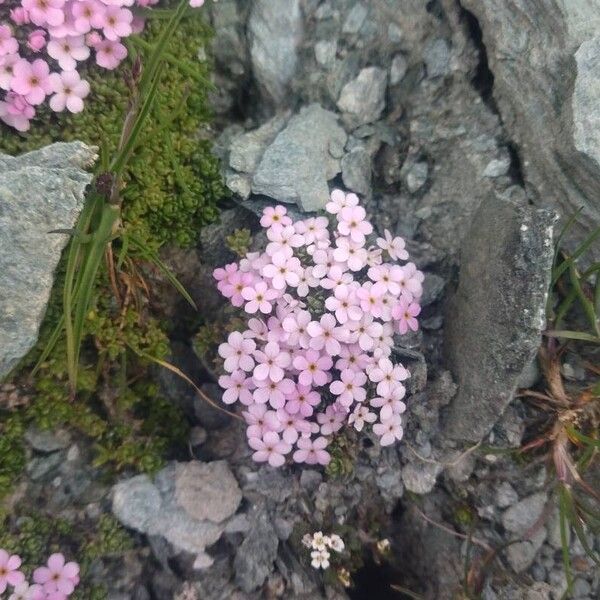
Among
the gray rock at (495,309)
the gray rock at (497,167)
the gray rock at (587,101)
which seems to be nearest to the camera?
the gray rock at (495,309)

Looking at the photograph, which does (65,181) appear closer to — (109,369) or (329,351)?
(109,369)

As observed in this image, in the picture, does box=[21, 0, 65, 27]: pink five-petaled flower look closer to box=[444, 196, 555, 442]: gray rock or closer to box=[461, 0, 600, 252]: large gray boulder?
box=[461, 0, 600, 252]: large gray boulder

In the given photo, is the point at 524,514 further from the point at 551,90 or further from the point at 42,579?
the point at 42,579

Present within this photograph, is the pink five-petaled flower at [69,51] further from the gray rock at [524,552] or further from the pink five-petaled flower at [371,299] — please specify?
the gray rock at [524,552]

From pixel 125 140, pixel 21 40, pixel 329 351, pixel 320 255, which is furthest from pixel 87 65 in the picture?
pixel 329 351

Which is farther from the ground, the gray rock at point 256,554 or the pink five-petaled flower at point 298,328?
the pink five-petaled flower at point 298,328

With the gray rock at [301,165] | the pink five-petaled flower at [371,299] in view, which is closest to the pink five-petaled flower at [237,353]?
the pink five-petaled flower at [371,299]

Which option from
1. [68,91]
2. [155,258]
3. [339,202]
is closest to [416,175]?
[339,202]

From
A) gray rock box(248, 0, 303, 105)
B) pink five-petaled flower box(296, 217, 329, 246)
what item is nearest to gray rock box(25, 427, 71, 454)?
pink five-petaled flower box(296, 217, 329, 246)
